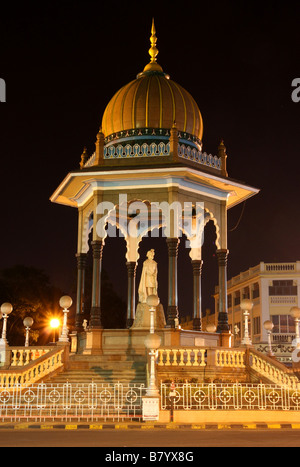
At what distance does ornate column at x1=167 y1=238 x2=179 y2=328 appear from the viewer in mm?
22172

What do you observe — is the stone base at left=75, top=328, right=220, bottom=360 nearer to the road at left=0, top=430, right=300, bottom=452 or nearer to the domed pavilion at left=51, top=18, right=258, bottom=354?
the domed pavilion at left=51, top=18, right=258, bottom=354

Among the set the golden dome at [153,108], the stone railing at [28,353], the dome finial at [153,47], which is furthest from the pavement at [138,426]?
the dome finial at [153,47]

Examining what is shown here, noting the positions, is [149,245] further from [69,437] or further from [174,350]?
[69,437]

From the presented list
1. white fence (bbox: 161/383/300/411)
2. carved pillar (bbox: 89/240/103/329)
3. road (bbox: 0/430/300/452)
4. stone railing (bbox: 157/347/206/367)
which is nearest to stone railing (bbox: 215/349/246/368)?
stone railing (bbox: 157/347/206/367)

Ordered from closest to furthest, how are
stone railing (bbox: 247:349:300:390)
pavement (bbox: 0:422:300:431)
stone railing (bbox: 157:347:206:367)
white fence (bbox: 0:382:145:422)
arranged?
pavement (bbox: 0:422:300:431) < white fence (bbox: 0:382:145:422) < stone railing (bbox: 247:349:300:390) < stone railing (bbox: 157:347:206:367)

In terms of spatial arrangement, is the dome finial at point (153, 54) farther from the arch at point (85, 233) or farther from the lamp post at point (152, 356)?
the lamp post at point (152, 356)

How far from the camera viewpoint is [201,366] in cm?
1991

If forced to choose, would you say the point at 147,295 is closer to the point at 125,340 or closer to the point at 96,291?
the point at 96,291

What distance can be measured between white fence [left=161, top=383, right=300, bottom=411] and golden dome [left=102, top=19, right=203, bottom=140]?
12.0m

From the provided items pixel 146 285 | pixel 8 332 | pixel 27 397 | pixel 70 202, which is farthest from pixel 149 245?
pixel 27 397

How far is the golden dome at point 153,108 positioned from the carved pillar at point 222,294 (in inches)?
216

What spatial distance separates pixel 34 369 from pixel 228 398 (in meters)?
6.59

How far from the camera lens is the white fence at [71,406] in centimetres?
1600

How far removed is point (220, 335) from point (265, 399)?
709cm
